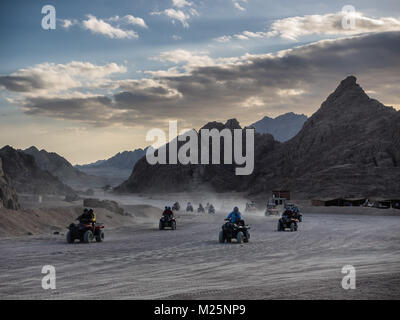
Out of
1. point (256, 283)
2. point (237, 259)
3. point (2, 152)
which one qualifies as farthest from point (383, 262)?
point (2, 152)

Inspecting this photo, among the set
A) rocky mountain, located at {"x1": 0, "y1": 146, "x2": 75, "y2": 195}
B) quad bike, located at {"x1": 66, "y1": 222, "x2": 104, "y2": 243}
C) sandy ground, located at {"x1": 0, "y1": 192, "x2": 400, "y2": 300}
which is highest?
rocky mountain, located at {"x1": 0, "y1": 146, "x2": 75, "y2": 195}

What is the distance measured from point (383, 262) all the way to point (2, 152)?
13784 centimetres

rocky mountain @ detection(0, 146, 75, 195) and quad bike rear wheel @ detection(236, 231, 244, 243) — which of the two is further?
rocky mountain @ detection(0, 146, 75, 195)

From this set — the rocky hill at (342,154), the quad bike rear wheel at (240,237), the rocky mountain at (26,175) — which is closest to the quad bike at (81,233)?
the quad bike rear wheel at (240,237)

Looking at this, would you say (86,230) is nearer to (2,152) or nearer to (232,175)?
(2,152)

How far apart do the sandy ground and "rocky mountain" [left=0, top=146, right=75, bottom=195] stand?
109478mm

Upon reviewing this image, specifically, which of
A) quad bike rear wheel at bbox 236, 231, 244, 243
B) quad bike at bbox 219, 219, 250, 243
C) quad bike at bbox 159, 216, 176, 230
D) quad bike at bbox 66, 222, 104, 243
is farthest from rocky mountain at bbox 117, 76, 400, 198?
quad bike at bbox 66, 222, 104, 243

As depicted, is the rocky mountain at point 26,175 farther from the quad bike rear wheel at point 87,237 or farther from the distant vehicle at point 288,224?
the quad bike rear wheel at point 87,237

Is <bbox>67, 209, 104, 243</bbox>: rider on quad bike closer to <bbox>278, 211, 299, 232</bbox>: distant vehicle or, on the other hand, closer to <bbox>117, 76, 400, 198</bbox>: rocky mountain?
<bbox>278, 211, 299, 232</bbox>: distant vehicle

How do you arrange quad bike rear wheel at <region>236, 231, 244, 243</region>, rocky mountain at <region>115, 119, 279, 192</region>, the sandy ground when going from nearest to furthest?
the sandy ground, quad bike rear wheel at <region>236, 231, 244, 243</region>, rocky mountain at <region>115, 119, 279, 192</region>

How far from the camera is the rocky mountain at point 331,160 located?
117375mm

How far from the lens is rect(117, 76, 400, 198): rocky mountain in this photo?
117375 mm

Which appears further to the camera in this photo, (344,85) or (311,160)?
(344,85)
